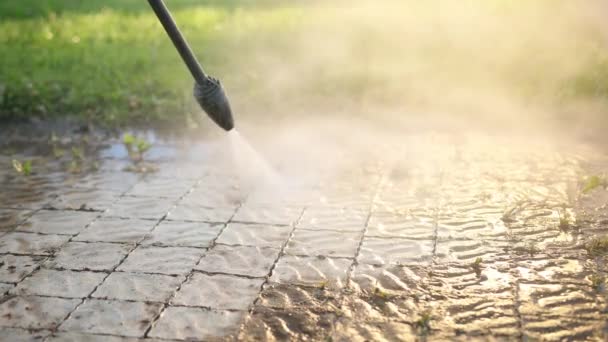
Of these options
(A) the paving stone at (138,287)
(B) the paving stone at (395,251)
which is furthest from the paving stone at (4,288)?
(B) the paving stone at (395,251)

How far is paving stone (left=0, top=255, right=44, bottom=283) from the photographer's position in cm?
459

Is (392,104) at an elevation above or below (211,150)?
above

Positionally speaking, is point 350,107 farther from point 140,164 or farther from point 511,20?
point 511,20

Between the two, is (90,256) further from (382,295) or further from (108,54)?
(108,54)

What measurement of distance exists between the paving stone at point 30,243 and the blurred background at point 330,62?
290 centimetres

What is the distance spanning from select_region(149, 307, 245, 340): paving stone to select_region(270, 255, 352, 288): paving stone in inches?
20.5

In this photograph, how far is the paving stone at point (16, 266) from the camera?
4590 millimetres

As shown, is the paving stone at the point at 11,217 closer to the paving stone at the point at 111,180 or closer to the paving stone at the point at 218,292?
Answer: the paving stone at the point at 111,180

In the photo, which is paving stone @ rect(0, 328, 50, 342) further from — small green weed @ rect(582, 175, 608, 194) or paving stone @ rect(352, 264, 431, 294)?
small green weed @ rect(582, 175, 608, 194)

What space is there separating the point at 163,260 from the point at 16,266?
1.05 metres

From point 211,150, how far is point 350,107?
1950 mm

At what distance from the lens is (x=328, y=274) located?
176 inches

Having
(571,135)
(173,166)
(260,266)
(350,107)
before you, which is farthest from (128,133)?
(571,135)

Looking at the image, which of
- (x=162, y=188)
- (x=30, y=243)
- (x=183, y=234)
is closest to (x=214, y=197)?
(x=162, y=188)
